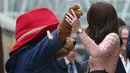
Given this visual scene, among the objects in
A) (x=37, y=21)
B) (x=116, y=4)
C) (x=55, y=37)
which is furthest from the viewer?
(x=116, y=4)

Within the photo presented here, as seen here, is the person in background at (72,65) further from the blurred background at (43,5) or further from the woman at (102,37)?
the blurred background at (43,5)

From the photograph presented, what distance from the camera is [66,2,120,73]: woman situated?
3777 millimetres

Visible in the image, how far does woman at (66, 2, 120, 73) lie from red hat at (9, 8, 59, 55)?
208 millimetres

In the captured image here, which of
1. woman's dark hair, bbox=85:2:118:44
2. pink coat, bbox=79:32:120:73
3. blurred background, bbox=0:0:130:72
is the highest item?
woman's dark hair, bbox=85:2:118:44

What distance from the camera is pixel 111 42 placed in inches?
151

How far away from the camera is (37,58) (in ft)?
12.0

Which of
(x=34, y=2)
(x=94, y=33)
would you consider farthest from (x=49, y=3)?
(x=94, y=33)

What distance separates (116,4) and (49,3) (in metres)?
1.29

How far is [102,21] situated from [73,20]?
1.16ft

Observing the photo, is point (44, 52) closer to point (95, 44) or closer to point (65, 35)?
point (65, 35)

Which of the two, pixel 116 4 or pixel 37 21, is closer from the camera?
pixel 37 21

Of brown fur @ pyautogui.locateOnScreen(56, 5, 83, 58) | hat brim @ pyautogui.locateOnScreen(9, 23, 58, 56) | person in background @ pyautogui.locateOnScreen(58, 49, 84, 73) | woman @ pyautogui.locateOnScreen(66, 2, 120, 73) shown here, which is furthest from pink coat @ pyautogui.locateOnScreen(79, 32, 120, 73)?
person in background @ pyautogui.locateOnScreen(58, 49, 84, 73)

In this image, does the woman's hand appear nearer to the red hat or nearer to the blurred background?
the red hat

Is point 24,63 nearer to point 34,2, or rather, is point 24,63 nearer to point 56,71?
point 56,71
